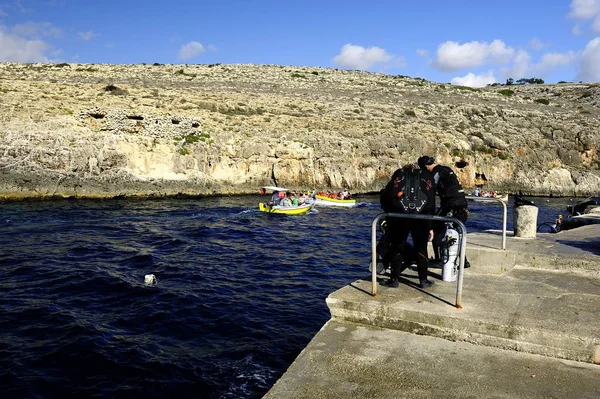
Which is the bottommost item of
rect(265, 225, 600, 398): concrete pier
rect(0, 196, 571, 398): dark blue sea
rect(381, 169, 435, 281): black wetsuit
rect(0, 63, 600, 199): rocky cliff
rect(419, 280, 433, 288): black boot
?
rect(0, 196, 571, 398): dark blue sea

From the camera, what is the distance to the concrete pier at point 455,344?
4867mm

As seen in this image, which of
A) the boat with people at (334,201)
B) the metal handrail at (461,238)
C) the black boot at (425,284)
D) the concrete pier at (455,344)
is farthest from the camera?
the boat with people at (334,201)

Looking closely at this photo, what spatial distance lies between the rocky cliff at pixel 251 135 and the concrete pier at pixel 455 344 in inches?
1366

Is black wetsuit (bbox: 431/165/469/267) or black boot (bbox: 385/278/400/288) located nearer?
black boot (bbox: 385/278/400/288)

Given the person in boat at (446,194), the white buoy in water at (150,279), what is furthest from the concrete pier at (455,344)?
the white buoy in water at (150,279)

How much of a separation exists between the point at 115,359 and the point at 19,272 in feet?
28.1

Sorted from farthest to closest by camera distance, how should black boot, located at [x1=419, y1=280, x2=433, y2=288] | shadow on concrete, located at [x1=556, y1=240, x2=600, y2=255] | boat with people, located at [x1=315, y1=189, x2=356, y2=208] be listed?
boat with people, located at [x1=315, y1=189, x2=356, y2=208]
shadow on concrete, located at [x1=556, y1=240, x2=600, y2=255]
black boot, located at [x1=419, y1=280, x2=433, y2=288]

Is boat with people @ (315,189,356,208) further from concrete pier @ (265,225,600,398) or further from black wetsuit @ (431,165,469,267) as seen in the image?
concrete pier @ (265,225,600,398)

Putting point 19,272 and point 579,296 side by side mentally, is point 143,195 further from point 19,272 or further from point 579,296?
point 579,296

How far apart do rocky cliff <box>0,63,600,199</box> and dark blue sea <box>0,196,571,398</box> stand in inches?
441

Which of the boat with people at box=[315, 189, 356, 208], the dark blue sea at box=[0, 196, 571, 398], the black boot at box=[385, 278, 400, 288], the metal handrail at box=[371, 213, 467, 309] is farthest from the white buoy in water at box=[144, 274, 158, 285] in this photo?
the boat with people at box=[315, 189, 356, 208]

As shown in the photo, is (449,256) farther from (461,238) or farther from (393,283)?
(461,238)

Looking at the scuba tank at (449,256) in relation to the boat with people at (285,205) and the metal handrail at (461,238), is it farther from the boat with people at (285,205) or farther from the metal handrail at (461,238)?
the boat with people at (285,205)

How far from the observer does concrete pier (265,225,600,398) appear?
487cm
